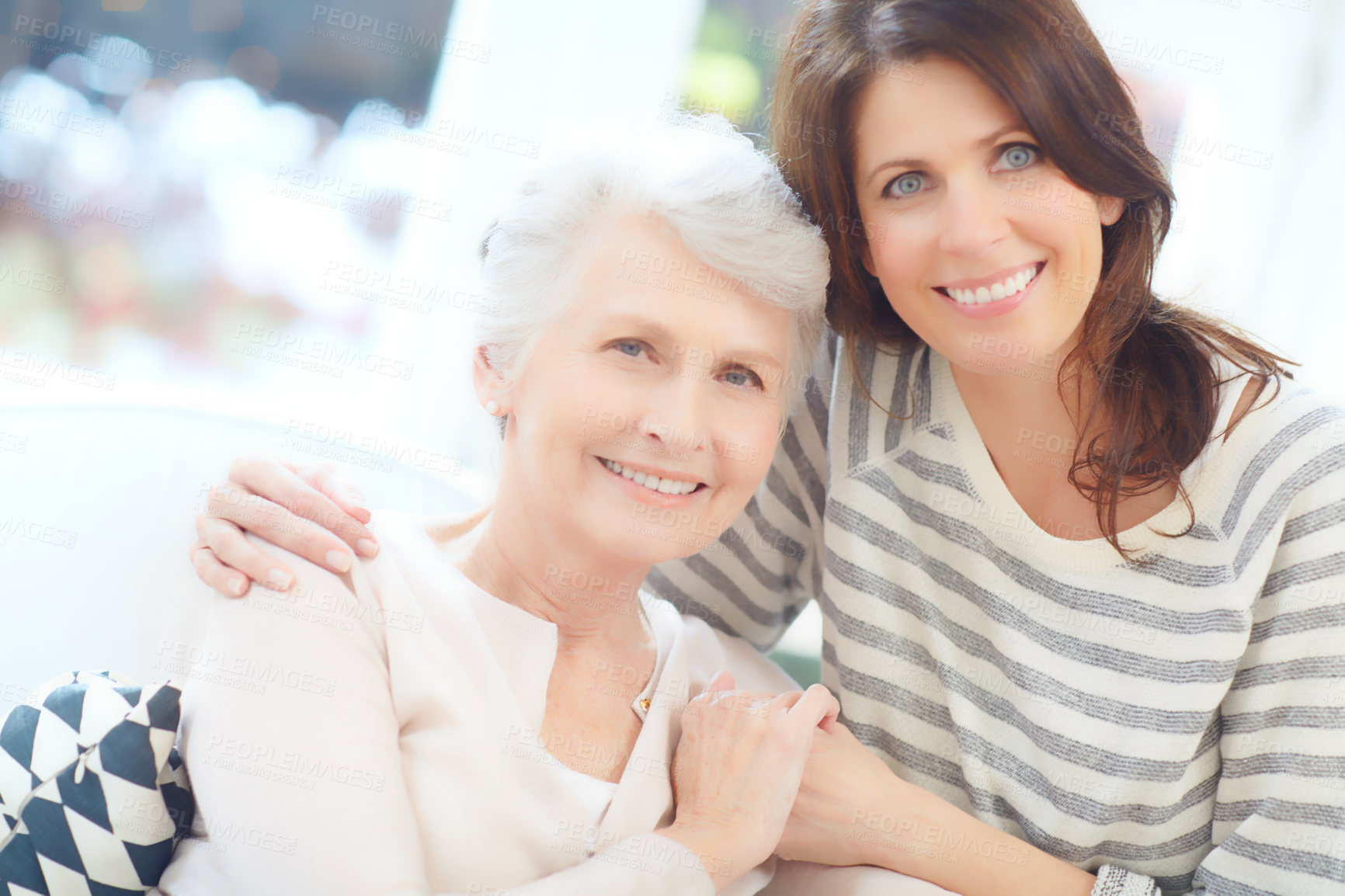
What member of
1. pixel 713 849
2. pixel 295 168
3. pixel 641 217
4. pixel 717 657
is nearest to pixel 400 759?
pixel 713 849

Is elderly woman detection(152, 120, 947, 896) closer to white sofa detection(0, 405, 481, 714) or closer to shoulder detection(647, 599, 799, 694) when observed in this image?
shoulder detection(647, 599, 799, 694)

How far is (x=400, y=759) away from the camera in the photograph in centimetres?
120

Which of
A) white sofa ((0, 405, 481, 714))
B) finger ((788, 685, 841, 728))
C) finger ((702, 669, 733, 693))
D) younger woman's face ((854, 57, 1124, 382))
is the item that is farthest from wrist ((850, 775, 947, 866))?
white sofa ((0, 405, 481, 714))

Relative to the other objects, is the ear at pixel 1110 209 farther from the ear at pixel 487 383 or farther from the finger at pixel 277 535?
the finger at pixel 277 535

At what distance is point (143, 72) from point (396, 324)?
0.90 metres

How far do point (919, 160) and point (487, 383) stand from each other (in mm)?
657

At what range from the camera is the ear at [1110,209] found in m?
1.44

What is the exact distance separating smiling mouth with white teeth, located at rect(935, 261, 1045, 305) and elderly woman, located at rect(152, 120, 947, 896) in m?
0.20

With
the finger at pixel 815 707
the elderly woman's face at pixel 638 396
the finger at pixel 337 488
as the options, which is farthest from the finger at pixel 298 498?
the finger at pixel 815 707

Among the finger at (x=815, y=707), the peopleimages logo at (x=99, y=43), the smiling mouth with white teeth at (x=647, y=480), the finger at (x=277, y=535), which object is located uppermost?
the peopleimages logo at (x=99, y=43)

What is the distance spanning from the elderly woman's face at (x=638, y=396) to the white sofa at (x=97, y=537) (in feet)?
2.15

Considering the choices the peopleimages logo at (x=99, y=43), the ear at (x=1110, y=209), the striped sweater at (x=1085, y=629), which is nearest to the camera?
the striped sweater at (x=1085, y=629)

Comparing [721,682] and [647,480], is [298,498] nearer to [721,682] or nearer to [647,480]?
[647,480]

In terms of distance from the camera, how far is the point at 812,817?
1446 millimetres
